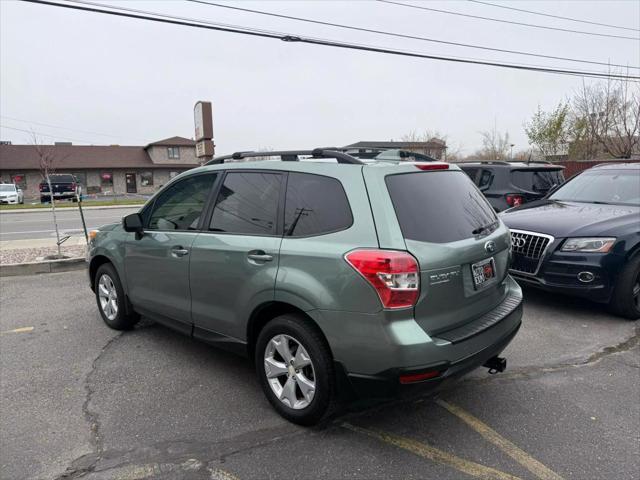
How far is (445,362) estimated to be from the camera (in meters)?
2.60

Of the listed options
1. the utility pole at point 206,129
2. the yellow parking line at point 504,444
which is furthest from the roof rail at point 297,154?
the utility pole at point 206,129

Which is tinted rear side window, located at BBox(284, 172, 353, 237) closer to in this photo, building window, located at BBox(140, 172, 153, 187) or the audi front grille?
the audi front grille

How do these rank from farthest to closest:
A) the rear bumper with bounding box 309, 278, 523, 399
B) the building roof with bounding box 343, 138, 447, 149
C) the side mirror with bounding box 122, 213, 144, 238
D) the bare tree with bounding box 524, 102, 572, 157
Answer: the bare tree with bounding box 524, 102, 572, 157 < the building roof with bounding box 343, 138, 447, 149 < the side mirror with bounding box 122, 213, 144, 238 < the rear bumper with bounding box 309, 278, 523, 399

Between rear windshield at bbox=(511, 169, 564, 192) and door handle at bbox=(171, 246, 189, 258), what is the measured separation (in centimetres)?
686

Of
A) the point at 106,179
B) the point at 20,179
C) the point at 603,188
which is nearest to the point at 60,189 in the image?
the point at 106,179

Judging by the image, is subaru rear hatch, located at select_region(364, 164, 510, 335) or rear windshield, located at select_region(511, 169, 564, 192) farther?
rear windshield, located at select_region(511, 169, 564, 192)

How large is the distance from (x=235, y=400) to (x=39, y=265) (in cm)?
611

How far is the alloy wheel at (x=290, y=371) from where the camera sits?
2904 mm

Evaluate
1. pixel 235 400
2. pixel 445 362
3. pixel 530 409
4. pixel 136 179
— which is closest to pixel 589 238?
pixel 530 409

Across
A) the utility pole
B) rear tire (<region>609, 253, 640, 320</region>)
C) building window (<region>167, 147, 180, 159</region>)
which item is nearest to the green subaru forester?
rear tire (<region>609, 253, 640, 320</region>)

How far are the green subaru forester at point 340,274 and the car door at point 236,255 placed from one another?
11 mm

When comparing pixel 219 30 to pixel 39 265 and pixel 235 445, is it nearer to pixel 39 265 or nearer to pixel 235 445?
pixel 39 265

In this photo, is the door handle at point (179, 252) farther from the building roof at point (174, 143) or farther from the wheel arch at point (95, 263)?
the building roof at point (174, 143)

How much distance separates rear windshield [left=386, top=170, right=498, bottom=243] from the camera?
2.74 meters
